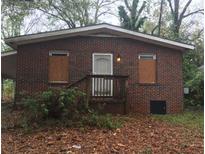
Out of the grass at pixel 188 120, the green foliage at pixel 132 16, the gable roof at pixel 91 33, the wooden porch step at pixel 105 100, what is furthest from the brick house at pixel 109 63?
the green foliage at pixel 132 16

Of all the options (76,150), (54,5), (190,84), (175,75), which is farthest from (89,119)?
(54,5)

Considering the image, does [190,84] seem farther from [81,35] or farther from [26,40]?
[26,40]

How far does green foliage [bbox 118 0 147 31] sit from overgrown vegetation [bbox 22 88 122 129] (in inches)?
652

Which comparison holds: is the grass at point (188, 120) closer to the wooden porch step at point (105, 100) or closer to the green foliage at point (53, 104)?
the wooden porch step at point (105, 100)

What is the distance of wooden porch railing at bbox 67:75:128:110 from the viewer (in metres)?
12.1

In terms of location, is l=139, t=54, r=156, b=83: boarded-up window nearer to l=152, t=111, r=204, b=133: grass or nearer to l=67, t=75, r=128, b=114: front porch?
l=67, t=75, r=128, b=114: front porch

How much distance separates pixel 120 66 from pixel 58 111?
5.57 m

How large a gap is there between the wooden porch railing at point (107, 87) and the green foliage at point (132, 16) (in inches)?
488

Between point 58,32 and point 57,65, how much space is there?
1.23 m

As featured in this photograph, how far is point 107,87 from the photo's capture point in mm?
12492

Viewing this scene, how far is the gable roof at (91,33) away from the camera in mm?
12867

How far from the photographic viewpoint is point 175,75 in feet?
45.9

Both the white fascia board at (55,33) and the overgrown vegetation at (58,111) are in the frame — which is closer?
the overgrown vegetation at (58,111)

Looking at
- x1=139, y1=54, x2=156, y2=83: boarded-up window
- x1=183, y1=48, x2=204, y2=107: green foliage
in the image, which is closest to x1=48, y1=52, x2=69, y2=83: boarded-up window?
x1=139, y1=54, x2=156, y2=83: boarded-up window
